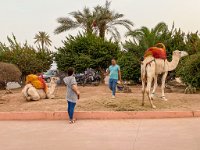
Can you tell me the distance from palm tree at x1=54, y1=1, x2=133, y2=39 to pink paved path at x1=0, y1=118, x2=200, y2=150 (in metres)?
27.7

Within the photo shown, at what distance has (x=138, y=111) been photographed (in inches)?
456

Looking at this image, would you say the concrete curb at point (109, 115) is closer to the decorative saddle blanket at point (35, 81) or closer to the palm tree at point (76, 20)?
the decorative saddle blanket at point (35, 81)

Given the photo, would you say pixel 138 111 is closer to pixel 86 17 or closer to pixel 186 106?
pixel 186 106

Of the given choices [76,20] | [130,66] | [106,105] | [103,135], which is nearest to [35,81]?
[106,105]

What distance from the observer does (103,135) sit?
29.3ft

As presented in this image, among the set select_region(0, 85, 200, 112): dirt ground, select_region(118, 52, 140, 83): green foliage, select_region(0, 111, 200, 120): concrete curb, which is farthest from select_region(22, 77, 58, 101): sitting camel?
select_region(118, 52, 140, 83): green foliage

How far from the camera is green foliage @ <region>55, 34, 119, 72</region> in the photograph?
30.3 metres

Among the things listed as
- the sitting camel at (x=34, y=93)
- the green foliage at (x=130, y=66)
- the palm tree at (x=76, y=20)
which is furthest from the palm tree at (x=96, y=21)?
the sitting camel at (x=34, y=93)

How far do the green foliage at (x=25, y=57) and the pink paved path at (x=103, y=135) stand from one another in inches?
699

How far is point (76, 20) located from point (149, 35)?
13766 mm

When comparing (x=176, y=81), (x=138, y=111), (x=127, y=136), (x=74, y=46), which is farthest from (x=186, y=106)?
(x=74, y=46)

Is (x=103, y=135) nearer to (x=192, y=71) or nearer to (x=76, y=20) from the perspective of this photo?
(x=192, y=71)

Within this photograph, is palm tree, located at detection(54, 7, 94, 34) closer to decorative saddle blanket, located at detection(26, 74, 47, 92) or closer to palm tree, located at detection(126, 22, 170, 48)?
palm tree, located at detection(126, 22, 170, 48)

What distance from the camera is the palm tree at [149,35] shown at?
87.9 feet
